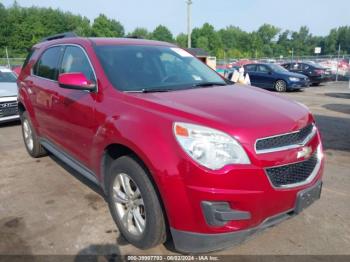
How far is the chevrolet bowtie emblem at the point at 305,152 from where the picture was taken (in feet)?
8.86

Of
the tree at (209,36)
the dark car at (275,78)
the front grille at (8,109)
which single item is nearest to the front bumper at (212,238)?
the front grille at (8,109)

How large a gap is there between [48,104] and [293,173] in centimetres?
310

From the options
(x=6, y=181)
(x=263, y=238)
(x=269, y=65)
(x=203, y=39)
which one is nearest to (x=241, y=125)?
(x=263, y=238)

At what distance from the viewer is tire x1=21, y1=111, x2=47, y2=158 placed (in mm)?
5355

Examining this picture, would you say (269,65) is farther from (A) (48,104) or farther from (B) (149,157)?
(B) (149,157)

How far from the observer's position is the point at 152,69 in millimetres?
3650

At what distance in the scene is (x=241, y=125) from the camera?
8.24 ft

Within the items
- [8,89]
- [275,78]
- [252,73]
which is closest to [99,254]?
[8,89]

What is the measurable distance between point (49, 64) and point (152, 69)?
1.82 metres

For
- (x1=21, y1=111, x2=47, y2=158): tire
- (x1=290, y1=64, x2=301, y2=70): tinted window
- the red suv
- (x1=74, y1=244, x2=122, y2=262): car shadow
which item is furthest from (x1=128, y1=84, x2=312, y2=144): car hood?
(x1=290, y1=64, x2=301, y2=70): tinted window

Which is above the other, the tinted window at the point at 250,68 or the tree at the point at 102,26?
the tree at the point at 102,26

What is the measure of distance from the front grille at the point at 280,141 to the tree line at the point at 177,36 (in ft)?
114

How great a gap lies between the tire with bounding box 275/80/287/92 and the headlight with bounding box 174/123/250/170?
48.4 feet

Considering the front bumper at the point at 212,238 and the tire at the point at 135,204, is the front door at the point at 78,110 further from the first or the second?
the front bumper at the point at 212,238
